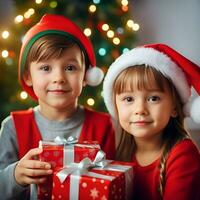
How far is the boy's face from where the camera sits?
1299 mm

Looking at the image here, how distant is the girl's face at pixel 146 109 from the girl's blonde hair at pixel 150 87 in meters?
0.01

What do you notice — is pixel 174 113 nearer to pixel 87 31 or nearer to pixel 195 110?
pixel 195 110

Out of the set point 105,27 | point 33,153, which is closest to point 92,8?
point 105,27

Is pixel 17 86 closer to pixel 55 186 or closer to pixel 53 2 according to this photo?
pixel 53 2

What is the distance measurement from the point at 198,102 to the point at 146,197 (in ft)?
1.17

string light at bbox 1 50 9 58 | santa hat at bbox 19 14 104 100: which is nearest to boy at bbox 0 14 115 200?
santa hat at bbox 19 14 104 100

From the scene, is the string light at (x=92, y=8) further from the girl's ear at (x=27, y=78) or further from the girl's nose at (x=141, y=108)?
the girl's nose at (x=141, y=108)

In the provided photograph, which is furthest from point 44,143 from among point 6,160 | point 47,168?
point 6,160

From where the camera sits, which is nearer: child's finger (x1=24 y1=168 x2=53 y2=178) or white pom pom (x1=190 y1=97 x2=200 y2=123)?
child's finger (x1=24 y1=168 x2=53 y2=178)

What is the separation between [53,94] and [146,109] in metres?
0.36

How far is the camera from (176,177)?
3.62 ft

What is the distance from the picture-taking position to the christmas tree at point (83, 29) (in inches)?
76.7

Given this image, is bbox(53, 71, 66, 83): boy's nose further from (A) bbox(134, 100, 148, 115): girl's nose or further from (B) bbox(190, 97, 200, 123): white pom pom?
(B) bbox(190, 97, 200, 123): white pom pom

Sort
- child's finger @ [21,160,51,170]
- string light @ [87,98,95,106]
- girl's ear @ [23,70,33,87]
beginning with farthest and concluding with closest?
1. string light @ [87,98,95,106]
2. girl's ear @ [23,70,33,87]
3. child's finger @ [21,160,51,170]
